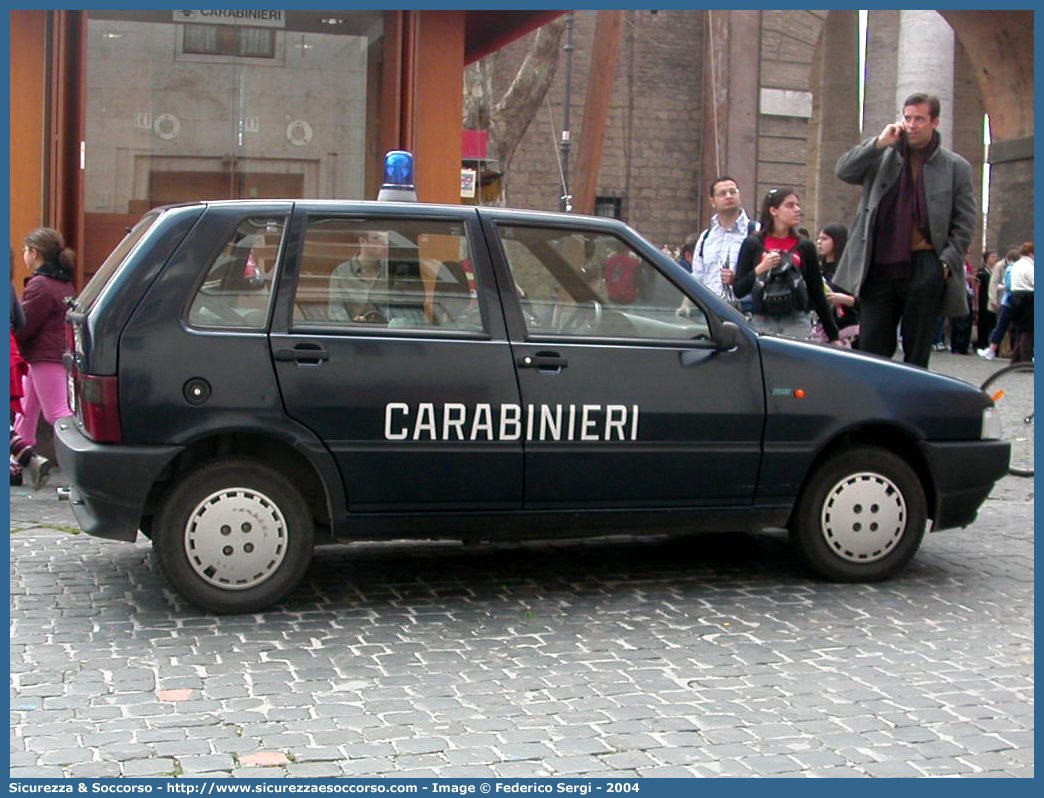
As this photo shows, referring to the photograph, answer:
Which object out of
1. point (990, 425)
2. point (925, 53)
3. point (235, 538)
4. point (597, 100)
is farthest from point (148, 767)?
point (925, 53)

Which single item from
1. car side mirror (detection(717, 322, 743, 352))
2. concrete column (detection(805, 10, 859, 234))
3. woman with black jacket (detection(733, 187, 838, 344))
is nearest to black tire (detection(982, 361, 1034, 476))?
woman with black jacket (detection(733, 187, 838, 344))

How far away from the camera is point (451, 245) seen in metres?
6.22

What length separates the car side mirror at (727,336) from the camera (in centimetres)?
631

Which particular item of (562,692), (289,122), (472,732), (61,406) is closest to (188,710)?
(472,732)

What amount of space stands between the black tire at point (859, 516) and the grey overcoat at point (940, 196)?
2.24 metres

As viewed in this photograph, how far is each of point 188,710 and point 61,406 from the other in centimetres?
483

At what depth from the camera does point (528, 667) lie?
5.29 metres

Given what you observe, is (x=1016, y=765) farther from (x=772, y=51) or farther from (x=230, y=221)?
(x=772, y=51)

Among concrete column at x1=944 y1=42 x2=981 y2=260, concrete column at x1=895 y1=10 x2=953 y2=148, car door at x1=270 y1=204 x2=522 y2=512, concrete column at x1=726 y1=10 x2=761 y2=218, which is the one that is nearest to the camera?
car door at x1=270 y1=204 x2=522 y2=512

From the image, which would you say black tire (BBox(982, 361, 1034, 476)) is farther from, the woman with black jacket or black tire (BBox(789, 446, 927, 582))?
black tire (BBox(789, 446, 927, 582))

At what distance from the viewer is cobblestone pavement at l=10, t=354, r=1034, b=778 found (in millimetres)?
4340

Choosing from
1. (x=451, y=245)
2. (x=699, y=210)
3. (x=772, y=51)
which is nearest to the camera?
(x=451, y=245)

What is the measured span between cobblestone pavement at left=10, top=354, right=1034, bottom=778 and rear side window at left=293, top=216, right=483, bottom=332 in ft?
4.03

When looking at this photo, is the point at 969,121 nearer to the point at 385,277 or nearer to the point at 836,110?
the point at 836,110
